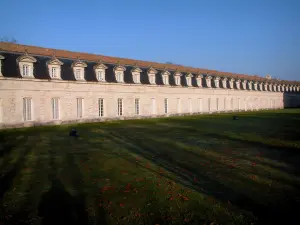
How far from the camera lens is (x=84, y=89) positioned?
25.0 meters

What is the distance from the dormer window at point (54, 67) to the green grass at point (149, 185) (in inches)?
503

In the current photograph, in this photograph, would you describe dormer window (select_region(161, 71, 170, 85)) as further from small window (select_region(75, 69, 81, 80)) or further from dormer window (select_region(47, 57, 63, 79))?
dormer window (select_region(47, 57, 63, 79))

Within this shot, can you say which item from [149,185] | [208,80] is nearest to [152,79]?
[208,80]

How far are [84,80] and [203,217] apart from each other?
884 inches

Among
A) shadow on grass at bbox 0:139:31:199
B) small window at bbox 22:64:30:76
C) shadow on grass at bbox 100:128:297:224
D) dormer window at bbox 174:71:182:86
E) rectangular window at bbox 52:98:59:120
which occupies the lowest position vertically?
shadow on grass at bbox 100:128:297:224

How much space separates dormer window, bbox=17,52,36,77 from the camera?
2077cm

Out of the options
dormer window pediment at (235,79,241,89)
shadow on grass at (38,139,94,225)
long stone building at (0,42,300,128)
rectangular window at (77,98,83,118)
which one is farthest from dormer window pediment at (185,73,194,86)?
shadow on grass at (38,139,94,225)

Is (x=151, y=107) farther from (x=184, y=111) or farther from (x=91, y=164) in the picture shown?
(x=91, y=164)

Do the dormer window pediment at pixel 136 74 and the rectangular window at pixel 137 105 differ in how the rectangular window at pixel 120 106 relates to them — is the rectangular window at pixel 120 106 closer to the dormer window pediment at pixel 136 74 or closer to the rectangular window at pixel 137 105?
the rectangular window at pixel 137 105

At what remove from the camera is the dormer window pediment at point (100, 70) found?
2620cm

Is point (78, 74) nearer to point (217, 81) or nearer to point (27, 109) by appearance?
point (27, 109)

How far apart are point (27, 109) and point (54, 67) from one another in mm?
4889

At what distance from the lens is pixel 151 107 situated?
31.9 m

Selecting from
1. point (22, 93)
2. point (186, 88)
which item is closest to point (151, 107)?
point (186, 88)
